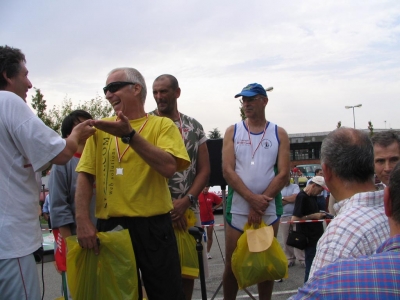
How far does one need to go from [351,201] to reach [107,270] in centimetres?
158

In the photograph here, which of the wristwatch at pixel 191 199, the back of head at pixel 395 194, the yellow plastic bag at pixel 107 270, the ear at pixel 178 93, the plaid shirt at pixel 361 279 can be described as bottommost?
the yellow plastic bag at pixel 107 270

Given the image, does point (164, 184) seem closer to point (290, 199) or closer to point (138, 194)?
point (138, 194)

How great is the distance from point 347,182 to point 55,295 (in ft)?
18.0

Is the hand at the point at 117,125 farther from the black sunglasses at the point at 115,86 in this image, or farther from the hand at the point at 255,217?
the hand at the point at 255,217

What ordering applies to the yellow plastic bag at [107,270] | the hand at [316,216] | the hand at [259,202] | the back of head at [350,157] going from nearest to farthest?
the back of head at [350,157]
the yellow plastic bag at [107,270]
the hand at [259,202]
the hand at [316,216]

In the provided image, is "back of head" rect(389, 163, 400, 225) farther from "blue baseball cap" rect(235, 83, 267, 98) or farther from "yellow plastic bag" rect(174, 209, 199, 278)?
"blue baseball cap" rect(235, 83, 267, 98)

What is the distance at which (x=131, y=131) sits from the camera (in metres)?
2.69

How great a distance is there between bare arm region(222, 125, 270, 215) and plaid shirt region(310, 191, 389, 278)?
2078 mm

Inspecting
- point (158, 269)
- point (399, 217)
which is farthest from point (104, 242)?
point (399, 217)

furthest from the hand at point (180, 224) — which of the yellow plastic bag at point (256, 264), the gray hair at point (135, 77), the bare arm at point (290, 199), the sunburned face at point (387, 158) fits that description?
the bare arm at point (290, 199)

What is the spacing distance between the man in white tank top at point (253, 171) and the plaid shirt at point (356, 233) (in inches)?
82.5

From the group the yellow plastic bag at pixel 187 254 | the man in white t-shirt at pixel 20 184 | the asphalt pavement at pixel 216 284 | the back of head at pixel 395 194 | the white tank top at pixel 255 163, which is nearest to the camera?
the back of head at pixel 395 194

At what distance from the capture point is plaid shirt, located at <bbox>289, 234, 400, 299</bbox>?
4.02 ft

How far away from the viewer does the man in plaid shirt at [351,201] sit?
1.89 m
